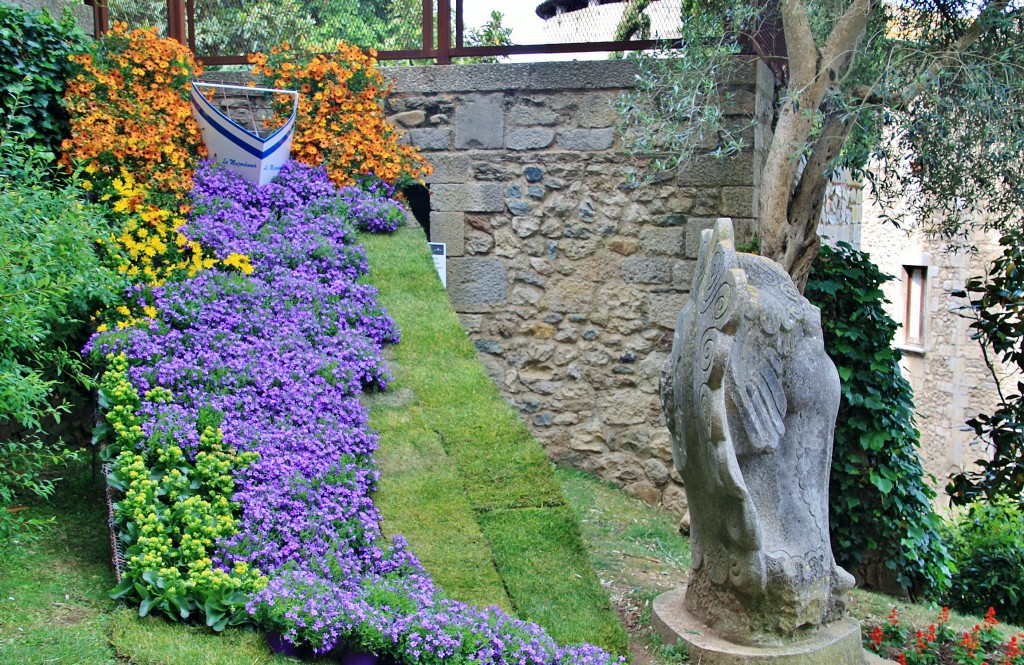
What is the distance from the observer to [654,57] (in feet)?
24.6

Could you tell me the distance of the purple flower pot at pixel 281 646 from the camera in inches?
136

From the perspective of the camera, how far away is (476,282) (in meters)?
8.00

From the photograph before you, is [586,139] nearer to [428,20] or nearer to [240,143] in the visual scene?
[428,20]

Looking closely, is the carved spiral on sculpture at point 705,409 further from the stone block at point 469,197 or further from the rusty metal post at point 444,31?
the rusty metal post at point 444,31

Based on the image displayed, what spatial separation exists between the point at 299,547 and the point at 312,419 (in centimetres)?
93

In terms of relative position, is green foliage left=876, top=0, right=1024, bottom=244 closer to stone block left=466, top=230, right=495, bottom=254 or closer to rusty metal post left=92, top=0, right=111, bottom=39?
stone block left=466, top=230, right=495, bottom=254

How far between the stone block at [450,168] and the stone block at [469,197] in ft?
0.16

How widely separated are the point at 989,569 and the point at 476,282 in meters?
4.78

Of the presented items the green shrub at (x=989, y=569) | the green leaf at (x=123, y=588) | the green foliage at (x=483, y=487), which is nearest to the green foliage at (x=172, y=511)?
the green leaf at (x=123, y=588)

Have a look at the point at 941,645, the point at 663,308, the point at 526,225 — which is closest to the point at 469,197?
the point at 526,225

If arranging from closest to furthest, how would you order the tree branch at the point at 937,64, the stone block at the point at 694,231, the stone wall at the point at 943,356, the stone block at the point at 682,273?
the tree branch at the point at 937,64 → the stone block at the point at 694,231 → the stone block at the point at 682,273 → the stone wall at the point at 943,356

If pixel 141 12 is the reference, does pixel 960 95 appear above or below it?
below

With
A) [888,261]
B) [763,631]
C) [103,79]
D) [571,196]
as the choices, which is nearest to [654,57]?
[571,196]

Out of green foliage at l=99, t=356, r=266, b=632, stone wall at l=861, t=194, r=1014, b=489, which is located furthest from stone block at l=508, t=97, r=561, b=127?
stone wall at l=861, t=194, r=1014, b=489
